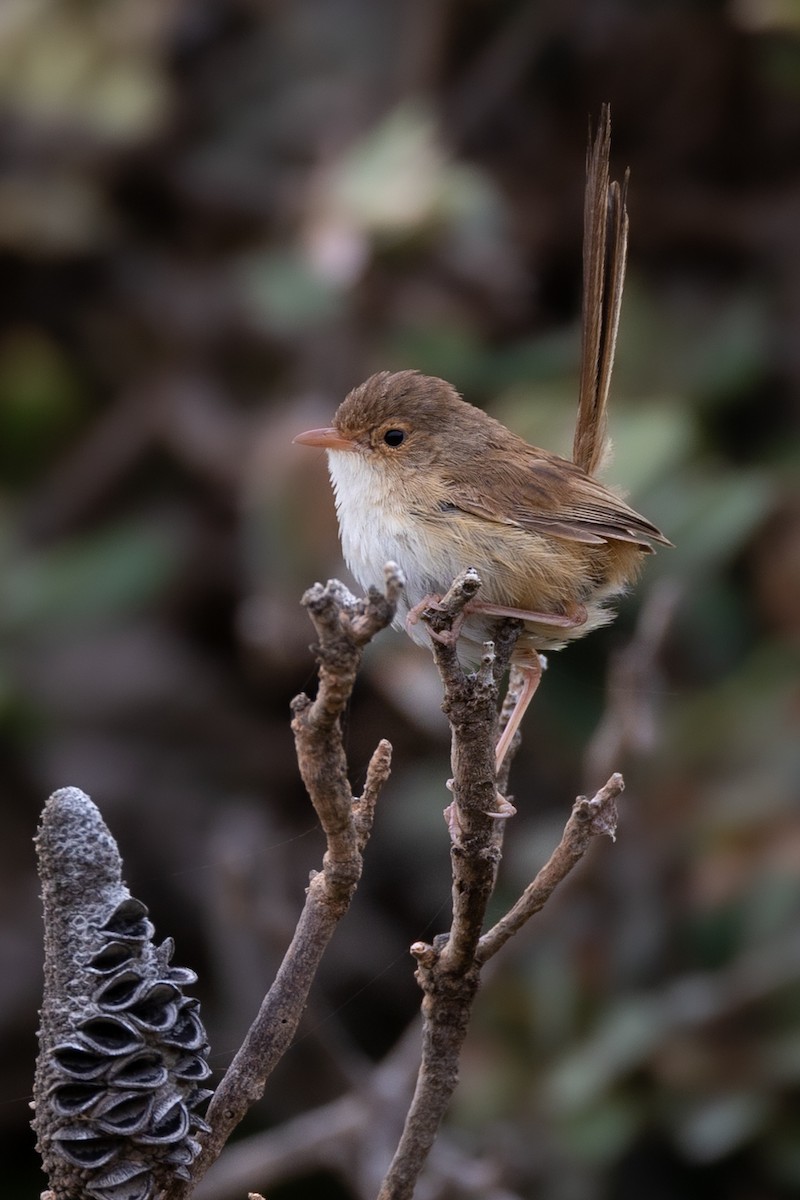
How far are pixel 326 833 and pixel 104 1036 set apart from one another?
25cm

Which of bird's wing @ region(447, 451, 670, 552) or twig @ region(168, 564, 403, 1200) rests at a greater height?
bird's wing @ region(447, 451, 670, 552)

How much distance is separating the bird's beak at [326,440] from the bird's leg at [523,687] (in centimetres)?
45

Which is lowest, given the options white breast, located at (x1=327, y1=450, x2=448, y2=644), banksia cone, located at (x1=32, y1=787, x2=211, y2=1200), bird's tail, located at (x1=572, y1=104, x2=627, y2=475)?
banksia cone, located at (x1=32, y1=787, x2=211, y2=1200)

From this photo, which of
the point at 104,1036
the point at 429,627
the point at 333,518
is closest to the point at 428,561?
the point at 429,627

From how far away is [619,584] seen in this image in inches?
83.7

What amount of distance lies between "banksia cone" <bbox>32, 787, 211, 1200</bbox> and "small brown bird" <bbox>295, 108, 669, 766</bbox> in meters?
0.65

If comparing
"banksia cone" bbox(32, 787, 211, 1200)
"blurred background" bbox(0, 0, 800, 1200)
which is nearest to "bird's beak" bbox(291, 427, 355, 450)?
"blurred background" bbox(0, 0, 800, 1200)

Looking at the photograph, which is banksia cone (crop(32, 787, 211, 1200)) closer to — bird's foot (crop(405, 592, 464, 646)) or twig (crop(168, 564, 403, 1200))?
twig (crop(168, 564, 403, 1200))

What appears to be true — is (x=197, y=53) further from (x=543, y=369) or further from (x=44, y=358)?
(x=543, y=369)

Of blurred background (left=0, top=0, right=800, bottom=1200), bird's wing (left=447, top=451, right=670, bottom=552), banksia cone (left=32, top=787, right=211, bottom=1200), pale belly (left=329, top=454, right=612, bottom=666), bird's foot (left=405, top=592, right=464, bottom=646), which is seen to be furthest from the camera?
blurred background (left=0, top=0, right=800, bottom=1200)

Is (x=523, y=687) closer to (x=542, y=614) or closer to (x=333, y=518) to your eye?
(x=542, y=614)

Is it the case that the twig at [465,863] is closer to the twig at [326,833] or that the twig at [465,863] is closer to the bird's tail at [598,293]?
the twig at [326,833]

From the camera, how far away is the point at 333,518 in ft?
11.7

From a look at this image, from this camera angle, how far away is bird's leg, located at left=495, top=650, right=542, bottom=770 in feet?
5.60
